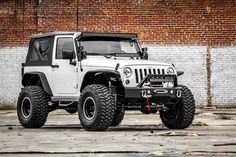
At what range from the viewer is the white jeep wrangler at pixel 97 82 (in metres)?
11.6

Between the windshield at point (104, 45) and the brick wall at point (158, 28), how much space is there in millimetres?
10468

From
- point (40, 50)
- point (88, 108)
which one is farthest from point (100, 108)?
point (40, 50)

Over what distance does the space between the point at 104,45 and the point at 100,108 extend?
1.94m

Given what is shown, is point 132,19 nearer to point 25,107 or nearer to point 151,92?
point 25,107

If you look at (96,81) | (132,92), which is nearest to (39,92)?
(96,81)

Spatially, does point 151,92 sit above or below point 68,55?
below

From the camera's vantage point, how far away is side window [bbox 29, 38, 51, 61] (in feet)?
44.7

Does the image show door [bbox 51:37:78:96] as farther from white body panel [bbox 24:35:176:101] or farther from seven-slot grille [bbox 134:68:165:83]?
seven-slot grille [bbox 134:68:165:83]

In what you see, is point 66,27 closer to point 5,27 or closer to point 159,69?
point 5,27

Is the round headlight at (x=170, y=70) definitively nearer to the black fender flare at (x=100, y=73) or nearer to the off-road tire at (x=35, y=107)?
the black fender flare at (x=100, y=73)

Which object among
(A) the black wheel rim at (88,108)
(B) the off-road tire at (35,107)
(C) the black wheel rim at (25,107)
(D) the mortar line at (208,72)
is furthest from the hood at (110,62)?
(D) the mortar line at (208,72)

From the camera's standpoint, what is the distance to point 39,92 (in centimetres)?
1307

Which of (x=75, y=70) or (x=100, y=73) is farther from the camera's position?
(x=75, y=70)

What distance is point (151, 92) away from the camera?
11.6 metres
